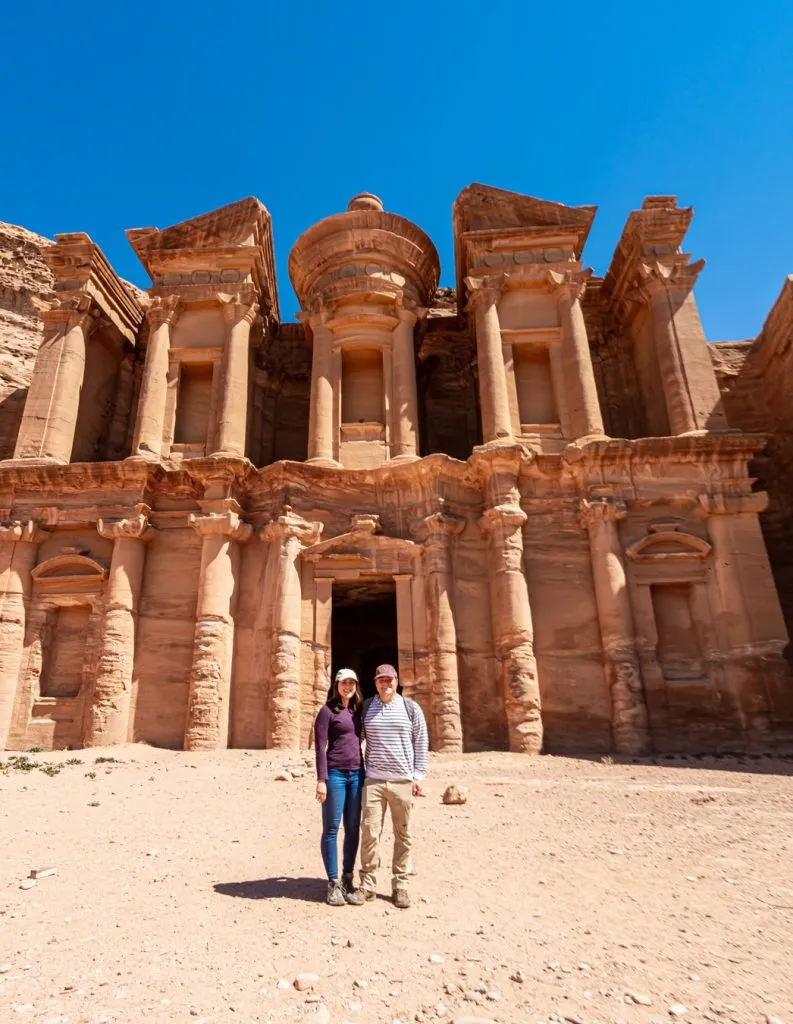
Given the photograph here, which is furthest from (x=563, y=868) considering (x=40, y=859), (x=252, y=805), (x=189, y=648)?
(x=189, y=648)

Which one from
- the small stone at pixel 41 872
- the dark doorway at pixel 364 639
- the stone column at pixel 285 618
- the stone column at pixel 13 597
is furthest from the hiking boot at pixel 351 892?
the dark doorway at pixel 364 639

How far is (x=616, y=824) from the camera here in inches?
302

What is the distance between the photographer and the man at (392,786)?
521cm

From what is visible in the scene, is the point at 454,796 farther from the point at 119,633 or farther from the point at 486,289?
the point at 486,289

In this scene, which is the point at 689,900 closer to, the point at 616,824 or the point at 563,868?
the point at 563,868

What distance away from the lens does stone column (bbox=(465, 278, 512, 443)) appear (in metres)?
15.9

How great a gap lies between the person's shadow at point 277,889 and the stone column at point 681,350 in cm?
1332

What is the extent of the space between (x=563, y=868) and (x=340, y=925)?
245 centimetres

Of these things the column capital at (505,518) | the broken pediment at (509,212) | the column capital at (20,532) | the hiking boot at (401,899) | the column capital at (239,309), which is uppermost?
the broken pediment at (509,212)

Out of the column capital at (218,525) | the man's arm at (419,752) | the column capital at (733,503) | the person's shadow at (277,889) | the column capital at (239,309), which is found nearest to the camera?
the person's shadow at (277,889)

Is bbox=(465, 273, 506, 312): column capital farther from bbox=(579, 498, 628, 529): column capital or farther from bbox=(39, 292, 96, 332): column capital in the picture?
bbox=(39, 292, 96, 332): column capital

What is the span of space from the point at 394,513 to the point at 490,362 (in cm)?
465

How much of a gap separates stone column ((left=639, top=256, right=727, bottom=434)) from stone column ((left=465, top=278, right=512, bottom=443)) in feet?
12.9

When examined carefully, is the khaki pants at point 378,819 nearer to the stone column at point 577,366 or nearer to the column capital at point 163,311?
the stone column at point 577,366
